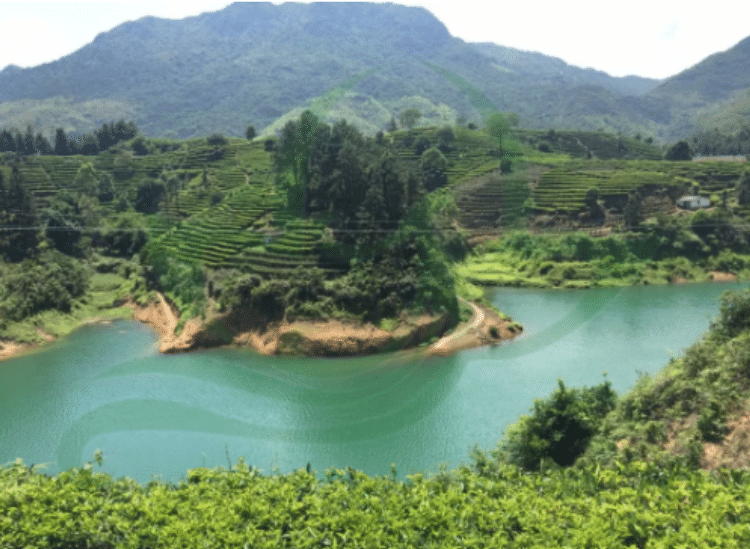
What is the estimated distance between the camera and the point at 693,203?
38812mm

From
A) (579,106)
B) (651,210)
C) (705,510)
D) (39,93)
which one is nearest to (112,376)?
(705,510)

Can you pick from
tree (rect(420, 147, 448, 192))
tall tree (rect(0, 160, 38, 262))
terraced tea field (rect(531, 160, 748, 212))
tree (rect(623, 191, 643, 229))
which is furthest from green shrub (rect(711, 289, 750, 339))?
tree (rect(420, 147, 448, 192))

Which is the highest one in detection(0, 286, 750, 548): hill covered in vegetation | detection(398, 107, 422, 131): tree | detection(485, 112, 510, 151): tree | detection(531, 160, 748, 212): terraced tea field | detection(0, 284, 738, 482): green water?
detection(398, 107, 422, 131): tree

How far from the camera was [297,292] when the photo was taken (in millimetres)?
22484

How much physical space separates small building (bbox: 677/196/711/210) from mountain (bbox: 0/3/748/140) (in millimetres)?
41104

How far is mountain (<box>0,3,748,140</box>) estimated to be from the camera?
9762 cm

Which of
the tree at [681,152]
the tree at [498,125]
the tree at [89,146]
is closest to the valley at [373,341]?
the tree at [89,146]

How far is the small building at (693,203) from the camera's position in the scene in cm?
3878

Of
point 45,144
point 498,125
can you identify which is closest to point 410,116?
point 498,125

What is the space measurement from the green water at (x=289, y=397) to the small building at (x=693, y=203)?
1560cm

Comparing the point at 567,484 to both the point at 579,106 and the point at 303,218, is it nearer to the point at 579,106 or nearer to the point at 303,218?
the point at 303,218

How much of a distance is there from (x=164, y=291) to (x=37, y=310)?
5.12m

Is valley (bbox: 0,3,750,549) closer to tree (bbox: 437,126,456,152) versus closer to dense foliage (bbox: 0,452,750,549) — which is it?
dense foliage (bbox: 0,452,750,549)

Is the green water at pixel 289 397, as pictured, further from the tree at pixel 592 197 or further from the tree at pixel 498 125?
the tree at pixel 498 125
